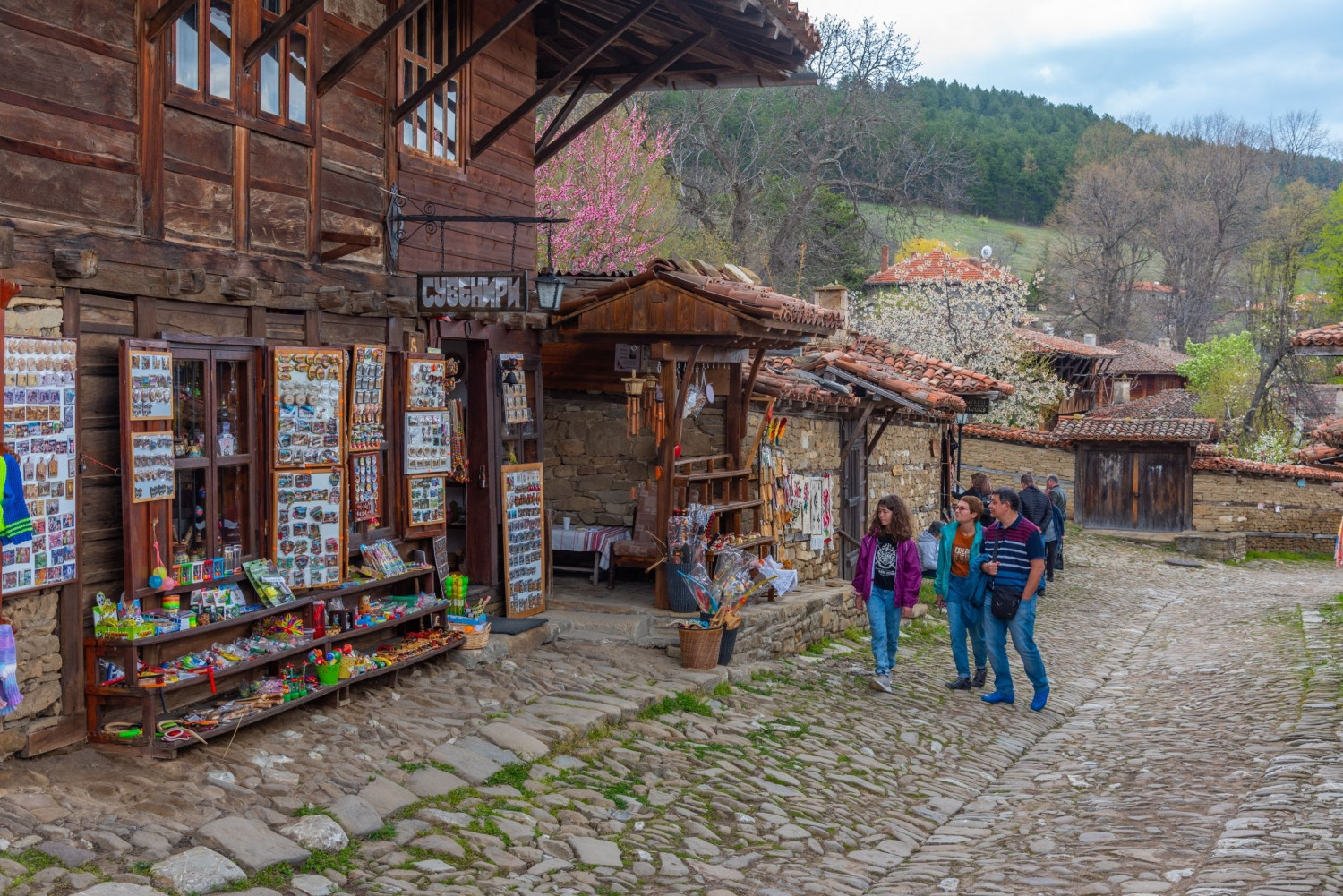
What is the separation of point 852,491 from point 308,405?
31.8 ft

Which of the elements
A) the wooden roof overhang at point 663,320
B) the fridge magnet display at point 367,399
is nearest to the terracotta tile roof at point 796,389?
the wooden roof overhang at point 663,320

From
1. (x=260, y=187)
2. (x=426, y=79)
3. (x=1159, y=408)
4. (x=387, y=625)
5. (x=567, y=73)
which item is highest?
(x=567, y=73)

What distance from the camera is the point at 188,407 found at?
6895 mm

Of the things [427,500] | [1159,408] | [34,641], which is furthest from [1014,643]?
[1159,408]

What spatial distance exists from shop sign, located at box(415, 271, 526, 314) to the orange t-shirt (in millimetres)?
4322

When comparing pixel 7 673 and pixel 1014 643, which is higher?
pixel 7 673

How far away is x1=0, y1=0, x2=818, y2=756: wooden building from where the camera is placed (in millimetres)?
5922

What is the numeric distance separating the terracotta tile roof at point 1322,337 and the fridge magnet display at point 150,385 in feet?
36.9

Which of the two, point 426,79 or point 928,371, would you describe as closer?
point 426,79

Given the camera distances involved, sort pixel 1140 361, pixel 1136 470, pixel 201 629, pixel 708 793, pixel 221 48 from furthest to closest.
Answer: pixel 1140 361 < pixel 1136 470 < pixel 708 793 < pixel 221 48 < pixel 201 629

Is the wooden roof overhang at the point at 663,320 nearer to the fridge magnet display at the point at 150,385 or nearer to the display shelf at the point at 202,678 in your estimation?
the display shelf at the point at 202,678

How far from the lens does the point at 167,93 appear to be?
6578 millimetres

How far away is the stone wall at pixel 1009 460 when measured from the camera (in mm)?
29812

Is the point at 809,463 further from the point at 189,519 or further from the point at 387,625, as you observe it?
the point at 189,519
